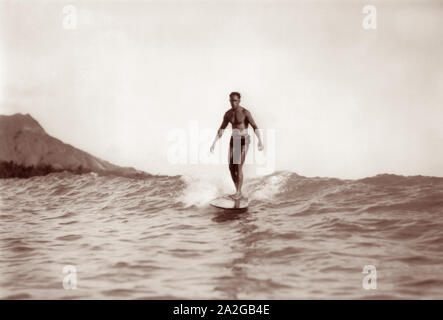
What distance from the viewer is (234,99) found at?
8570 mm

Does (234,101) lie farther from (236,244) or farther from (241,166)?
(236,244)

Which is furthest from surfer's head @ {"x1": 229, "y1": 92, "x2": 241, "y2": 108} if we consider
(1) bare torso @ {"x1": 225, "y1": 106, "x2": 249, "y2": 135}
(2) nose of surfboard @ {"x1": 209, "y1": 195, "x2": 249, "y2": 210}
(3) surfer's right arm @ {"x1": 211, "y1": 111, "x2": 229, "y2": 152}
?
(2) nose of surfboard @ {"x1": 209, "y1": 195, "x2": 249, "y2": 210}

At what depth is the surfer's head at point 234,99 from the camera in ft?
28.1

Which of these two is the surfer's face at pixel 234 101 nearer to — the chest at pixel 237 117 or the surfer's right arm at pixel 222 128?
the chest at pixel 237 117

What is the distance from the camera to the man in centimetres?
873

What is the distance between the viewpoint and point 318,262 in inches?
212

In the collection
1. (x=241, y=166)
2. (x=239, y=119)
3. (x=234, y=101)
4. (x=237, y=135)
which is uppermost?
(x=234, y=101)

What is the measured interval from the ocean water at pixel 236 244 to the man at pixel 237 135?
3.33ft

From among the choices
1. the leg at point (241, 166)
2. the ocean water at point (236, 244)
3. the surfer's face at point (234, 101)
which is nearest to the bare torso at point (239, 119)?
the surfer's face at point (234, 101)

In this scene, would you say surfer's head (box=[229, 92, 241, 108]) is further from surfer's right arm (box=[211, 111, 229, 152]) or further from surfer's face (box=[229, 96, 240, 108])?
surfer's right arm (box=[211, 111, 229, 152])

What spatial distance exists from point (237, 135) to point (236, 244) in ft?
10.4

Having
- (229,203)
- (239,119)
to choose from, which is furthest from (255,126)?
(229,203)

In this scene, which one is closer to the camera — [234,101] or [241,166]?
[234,101]
